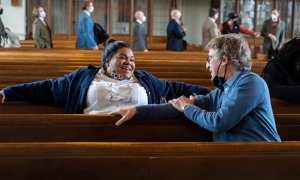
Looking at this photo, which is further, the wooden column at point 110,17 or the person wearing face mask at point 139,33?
the wooden column at point 110,17

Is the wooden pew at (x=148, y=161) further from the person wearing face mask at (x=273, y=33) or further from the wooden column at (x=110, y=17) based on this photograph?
the wooden column at (x=110, y=17)

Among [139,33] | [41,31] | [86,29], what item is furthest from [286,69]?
[41,31]

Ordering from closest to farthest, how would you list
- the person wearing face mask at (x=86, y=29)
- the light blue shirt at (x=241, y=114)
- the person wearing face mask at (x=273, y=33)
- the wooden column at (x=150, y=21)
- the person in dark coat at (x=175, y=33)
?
the light blue shirt at (x=241, y=114), the person wearing face mask at (x=86, y=29), the person wearing face mask at (x=273, y=33), the person in dark coat at (x=175, y=33), the wooden column at (x=150, y=21)

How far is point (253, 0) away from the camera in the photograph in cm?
1283

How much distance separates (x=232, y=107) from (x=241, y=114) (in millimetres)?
48

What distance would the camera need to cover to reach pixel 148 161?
1491 millimetres

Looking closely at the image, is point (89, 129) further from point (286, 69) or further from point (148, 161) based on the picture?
point (286, 69)

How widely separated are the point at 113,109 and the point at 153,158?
1.39 metres

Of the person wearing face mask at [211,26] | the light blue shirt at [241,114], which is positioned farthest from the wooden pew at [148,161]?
the person wearing face mask at [211,26]

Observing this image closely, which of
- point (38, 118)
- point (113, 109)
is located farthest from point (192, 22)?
point (38, 118)

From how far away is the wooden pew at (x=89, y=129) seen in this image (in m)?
1.99

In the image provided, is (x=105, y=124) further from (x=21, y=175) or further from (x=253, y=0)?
(x=253, y=0)

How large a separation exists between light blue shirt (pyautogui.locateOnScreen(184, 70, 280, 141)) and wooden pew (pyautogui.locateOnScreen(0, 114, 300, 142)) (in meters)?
0.11

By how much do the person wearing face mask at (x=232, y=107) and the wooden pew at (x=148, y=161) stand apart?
37 centimetres
